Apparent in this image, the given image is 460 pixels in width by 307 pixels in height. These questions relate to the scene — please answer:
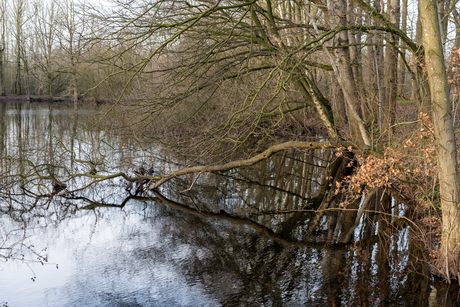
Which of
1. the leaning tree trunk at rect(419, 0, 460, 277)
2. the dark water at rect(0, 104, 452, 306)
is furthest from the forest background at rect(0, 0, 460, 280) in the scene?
A: the dark water at rect(0, 104, 452, 306)

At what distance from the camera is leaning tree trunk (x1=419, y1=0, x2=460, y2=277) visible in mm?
5137

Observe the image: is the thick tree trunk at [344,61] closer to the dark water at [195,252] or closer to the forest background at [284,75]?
the forest background at [284,75]

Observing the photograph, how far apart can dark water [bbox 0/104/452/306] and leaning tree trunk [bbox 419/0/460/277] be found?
0.73 meters

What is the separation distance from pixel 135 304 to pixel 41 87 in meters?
46.2

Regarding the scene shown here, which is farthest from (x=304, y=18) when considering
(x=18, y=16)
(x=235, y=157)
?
(x=18, y=16)

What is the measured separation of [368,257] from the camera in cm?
655

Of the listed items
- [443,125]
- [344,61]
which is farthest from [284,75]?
[443,125]

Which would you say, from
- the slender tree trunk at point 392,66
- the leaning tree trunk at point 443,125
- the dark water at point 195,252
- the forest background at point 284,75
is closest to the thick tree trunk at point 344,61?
the forest background at point 284,75

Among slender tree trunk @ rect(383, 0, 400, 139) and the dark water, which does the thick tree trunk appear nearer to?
slender tree trunk @ rect(383, 0, 400, 139)

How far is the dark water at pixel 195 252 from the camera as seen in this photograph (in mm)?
5348

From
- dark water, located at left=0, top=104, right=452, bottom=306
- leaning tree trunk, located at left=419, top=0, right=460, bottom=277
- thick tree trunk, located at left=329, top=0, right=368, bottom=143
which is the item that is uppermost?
thick tree trunk, located at left=329, top=0, right=368, bottom=143

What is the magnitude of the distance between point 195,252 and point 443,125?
427cm

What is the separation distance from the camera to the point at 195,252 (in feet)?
22.4

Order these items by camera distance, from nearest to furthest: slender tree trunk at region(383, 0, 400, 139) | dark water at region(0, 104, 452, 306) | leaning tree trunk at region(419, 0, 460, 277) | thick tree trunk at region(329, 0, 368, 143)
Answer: leaning tree trunk at region(419, 0, 460, 277) → dark water at region(0, 104, 452, 306) → slender tree trunk at region(383, 0, 400, 139) → thick tree trunk at region(329, 0, 368, 143)
